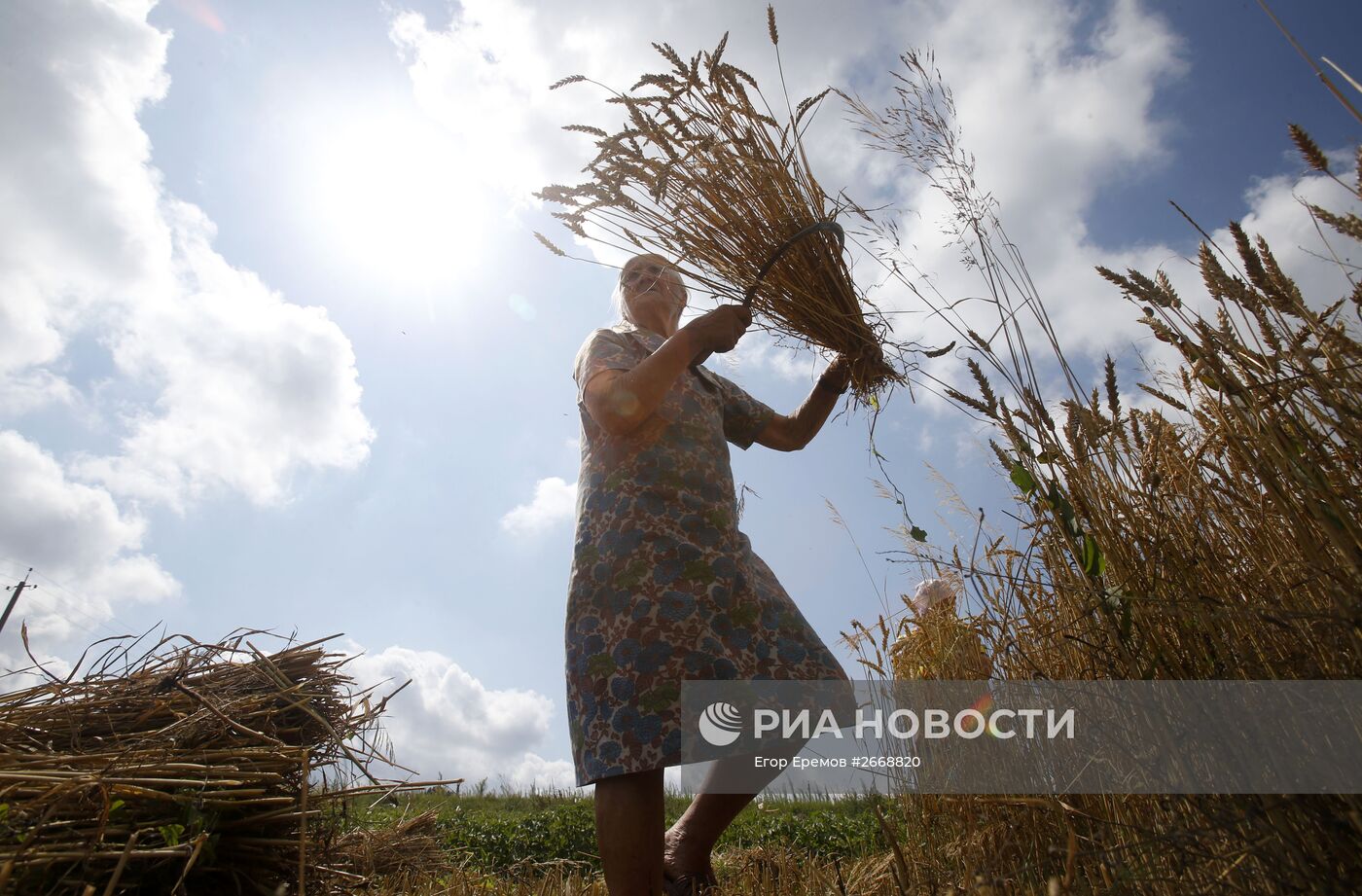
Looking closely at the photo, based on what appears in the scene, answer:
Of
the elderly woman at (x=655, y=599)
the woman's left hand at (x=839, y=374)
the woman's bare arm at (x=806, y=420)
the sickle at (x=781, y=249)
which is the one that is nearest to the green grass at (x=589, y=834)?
the elderly woman at (x=655, y=599)

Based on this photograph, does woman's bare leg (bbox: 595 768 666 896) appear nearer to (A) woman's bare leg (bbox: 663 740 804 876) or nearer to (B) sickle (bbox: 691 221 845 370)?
(A) woman's bare leg (bbox: 663 740 804 876)

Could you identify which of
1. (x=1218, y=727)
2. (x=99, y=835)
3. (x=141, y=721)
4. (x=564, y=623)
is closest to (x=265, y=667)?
(x=141, y=721)

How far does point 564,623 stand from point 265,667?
956 millimetres

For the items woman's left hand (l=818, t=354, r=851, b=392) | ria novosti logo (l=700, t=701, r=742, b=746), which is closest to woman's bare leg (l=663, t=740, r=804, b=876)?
ria novosti logo (l=700, t=701, r=742, b=746)

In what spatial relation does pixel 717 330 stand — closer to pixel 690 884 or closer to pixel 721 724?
pixel 721 724

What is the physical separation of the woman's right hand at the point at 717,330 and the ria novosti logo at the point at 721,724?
29.8 inches

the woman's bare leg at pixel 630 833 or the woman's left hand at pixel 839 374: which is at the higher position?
the woman's left hand at pixel 839 374

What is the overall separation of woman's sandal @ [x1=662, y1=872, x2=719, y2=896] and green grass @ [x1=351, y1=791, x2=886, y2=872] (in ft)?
3.10

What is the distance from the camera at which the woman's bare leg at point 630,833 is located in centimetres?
121

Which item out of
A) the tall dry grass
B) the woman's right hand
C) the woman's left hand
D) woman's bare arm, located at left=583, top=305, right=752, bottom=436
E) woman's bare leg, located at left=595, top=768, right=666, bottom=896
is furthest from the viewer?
the woman's left hand

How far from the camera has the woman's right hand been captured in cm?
155

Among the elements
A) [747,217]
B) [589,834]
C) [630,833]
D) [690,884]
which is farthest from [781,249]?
[589,834]

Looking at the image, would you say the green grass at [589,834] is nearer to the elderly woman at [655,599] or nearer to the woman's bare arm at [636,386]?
the elderly woman at [655,599]

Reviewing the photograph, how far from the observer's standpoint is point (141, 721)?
156cm
